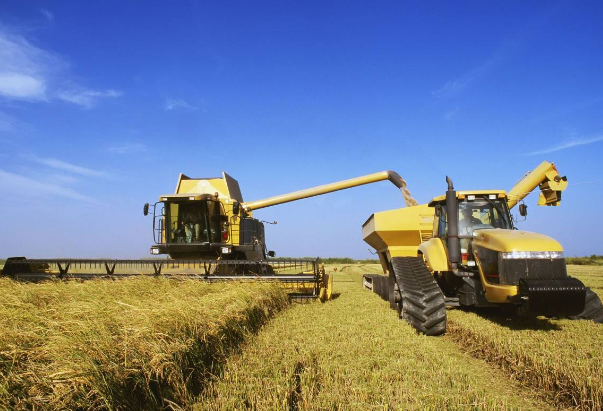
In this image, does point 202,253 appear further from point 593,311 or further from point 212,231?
point 593,311

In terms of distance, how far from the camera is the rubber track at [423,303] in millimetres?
6289

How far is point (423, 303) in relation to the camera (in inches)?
253

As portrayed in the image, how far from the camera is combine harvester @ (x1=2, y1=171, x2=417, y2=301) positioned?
379 inches

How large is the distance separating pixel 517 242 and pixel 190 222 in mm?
7672

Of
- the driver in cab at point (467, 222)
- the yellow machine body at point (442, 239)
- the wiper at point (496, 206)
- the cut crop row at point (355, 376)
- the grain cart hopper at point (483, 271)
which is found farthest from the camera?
the wiper at point (496, 206)

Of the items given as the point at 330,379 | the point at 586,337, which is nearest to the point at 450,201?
the point at 586,337

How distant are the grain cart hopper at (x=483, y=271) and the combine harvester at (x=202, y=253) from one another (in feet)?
8.63

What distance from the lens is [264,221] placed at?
49.0 feet

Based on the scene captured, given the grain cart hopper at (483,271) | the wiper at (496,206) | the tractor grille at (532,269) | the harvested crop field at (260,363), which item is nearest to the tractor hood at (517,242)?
the grain cart hopper at (483,271)

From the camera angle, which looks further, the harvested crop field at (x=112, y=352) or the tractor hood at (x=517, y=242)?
the tractor hood at (x=517, y=242)

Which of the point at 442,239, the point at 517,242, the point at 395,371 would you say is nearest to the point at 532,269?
the point at 517,242

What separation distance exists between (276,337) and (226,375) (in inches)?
69.6

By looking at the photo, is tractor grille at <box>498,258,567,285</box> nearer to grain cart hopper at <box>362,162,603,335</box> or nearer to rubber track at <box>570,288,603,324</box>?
grain cart hopper at <box>362,162,603,335</box>

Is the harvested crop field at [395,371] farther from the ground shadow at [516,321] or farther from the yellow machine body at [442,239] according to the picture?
the yellow machine body at [442,239]
